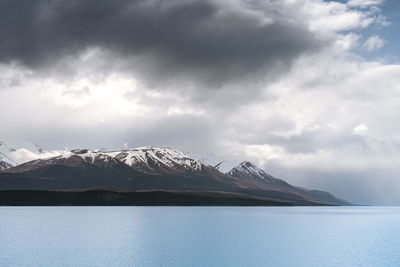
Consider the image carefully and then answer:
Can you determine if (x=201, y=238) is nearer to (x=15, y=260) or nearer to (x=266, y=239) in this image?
(x=266, y=239)

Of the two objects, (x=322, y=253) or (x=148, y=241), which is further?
(x=148, y=241)

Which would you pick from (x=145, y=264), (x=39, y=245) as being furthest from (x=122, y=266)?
(x=39, y=245)

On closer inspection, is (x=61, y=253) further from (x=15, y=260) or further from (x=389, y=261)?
(x=389, y=261)

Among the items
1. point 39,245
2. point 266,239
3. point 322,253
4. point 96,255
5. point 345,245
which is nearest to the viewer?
point 96,255

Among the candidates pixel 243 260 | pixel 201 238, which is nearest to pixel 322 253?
pixel 243 260

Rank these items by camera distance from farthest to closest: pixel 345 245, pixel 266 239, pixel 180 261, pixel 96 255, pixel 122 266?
pixel 266 239 < pixel 345 245 < pixel 96 255 < pixel 180 261 < pixel 122 266

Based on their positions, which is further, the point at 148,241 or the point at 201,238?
the point at 201,238

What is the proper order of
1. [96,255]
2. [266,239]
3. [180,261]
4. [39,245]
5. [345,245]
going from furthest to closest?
[266,239], [345,245], [39,245], [96,255], [180,261]

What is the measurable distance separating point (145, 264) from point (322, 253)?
25908 millimetres

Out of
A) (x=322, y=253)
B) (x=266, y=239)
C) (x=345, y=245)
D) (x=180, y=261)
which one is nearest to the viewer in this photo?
(x=180, y=261)

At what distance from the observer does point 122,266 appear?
50.3 metres

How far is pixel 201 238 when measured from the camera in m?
80.8

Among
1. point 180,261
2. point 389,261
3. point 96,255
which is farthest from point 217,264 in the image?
point 389,261

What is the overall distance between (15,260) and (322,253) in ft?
134
